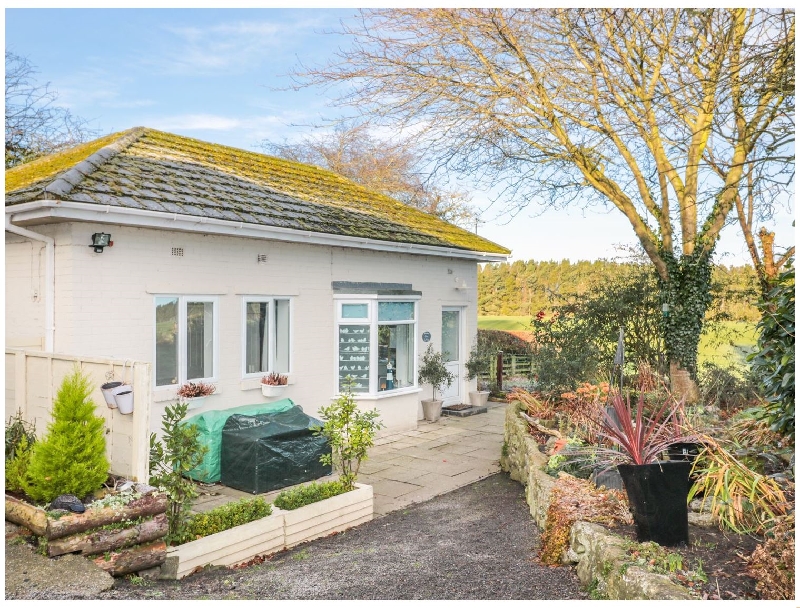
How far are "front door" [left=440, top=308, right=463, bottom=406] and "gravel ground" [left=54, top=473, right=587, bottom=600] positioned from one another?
6.69m

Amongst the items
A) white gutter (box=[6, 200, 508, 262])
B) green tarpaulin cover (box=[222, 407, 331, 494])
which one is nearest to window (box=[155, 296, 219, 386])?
white gutter (box=[6, 200, 508, 262])

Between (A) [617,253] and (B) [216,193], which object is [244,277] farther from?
(A) [617,253]

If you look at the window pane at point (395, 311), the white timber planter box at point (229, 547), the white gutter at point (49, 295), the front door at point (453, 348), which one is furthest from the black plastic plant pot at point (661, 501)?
the front door at point (453, 348)

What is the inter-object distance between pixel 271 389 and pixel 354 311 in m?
2.23

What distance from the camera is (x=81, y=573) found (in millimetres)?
4578

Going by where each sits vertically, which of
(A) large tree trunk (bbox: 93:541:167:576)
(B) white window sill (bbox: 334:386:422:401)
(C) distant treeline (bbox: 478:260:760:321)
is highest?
(C) distant treeline (bbox: 478:260:760:321)

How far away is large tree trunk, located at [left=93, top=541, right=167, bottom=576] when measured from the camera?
4.89 meters

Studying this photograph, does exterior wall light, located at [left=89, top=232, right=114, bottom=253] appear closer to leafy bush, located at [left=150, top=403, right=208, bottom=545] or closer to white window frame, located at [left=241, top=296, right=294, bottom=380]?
white window frame, located at [left=241, top=296, right=294, bottom=380]

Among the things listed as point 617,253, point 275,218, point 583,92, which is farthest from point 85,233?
point 617,253

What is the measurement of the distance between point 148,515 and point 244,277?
4.72 m

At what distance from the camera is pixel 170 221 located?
812cm

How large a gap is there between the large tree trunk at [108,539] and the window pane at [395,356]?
6.69 meters

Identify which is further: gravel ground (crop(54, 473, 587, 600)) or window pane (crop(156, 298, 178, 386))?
window pane (crop(156, 298, 178, 386))

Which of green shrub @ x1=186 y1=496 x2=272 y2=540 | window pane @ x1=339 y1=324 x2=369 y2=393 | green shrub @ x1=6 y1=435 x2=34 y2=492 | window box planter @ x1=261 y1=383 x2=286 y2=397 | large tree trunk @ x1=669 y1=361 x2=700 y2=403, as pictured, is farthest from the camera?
large tree trunk @ x1=669 y1=361 x2=700 y2=403
